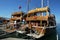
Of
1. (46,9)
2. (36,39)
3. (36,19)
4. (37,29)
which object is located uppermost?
(46,9)

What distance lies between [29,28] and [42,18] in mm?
4652

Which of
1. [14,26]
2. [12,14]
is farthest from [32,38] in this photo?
[12,14]

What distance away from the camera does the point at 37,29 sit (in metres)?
28.5

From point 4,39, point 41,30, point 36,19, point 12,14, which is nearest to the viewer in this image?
point 4,39

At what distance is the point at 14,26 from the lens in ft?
125

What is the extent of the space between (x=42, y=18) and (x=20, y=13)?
22124 millimetres

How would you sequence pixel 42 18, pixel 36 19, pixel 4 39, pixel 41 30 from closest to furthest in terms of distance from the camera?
pixel 4 39 < pixel 41 30 < pixel 42 18 < pixel 36 19

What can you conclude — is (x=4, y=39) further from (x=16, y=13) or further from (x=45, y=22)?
(x=16, y=13)

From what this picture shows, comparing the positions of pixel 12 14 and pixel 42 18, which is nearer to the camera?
pixel 42 18

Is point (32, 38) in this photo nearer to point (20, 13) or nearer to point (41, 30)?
point (41, 30)

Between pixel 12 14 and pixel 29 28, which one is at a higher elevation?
pixel 12 14

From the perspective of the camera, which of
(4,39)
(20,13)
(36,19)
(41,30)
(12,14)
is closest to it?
(4,39)

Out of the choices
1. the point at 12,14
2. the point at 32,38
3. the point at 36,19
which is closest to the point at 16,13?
the point at 12,14

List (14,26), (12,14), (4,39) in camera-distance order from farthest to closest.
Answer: (12,14)
(14,26)
(4,39)
